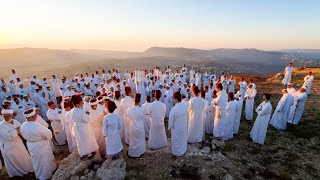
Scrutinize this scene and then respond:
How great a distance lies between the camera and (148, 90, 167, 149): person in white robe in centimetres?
695

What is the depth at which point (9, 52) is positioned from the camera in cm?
9656

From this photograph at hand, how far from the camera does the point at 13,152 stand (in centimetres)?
651

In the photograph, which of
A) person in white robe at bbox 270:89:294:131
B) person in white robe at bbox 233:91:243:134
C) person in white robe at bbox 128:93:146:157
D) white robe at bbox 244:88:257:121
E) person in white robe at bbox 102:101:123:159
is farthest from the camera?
white robe at bbox 244:88:257:121

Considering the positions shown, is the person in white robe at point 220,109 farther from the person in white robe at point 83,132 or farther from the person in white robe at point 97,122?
the person in white robe at point 83,132

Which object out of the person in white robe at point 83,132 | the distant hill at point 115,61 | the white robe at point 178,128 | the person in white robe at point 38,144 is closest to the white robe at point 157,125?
the white robe at point 178,128

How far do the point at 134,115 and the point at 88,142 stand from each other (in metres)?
1.43

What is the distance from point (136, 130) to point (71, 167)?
1927 mm

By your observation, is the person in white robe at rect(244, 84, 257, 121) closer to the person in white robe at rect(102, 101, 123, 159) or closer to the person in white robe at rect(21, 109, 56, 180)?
the person in white robe at rect(102, 101, 123, 159)

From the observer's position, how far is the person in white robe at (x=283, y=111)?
31.4 feet

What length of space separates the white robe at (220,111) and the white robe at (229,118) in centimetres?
29

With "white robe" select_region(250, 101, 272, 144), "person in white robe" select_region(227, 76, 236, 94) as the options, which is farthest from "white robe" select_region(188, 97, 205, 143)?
"person in white robe" select_region(227, 76, 236, 94)

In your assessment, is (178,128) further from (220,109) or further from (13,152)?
(13,152)

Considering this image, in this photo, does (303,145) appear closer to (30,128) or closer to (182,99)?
(182,99)

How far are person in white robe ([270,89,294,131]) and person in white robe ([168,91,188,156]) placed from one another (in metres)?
5.22
